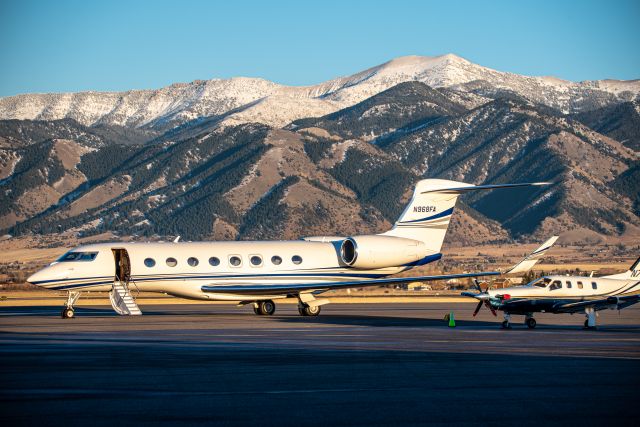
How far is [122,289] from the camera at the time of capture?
39344 millimetres

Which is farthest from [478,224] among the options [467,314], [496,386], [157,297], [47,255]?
[496,386]

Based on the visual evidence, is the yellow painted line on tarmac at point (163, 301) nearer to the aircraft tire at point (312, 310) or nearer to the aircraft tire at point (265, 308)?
the aircraft tire at point (265, 308)

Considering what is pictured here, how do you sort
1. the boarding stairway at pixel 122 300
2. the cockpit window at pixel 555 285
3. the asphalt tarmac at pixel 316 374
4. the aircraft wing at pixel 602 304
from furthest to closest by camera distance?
the boarding stairway at pixel 122 300
the cockpit window at pixel 555 285
the aircraft wing at pixel 602 304
the asphalt tarmac at pixel 316 374

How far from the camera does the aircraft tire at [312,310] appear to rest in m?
41.0

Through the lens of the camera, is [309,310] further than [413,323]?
Yes

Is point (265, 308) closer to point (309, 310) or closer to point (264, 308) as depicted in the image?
point (264, 308)

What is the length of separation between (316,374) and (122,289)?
69.4 feet

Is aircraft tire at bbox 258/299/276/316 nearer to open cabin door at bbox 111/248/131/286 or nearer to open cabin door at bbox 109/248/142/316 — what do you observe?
open cabin door at bbox 109/248/142/316

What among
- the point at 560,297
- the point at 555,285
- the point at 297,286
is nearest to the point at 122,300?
the point at 297,286

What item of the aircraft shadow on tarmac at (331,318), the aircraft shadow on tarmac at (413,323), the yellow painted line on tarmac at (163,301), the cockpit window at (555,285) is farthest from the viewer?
the yellow painted line on tarmac at (163,301)

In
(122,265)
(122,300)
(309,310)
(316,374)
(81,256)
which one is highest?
(81,256)

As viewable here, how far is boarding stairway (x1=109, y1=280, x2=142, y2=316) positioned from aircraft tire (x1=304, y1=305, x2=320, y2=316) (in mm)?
6321

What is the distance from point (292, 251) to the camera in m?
42.0

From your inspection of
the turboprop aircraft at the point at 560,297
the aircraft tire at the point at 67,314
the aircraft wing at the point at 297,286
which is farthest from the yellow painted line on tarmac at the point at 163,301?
the turboprop aircraft at the point at 560,297
